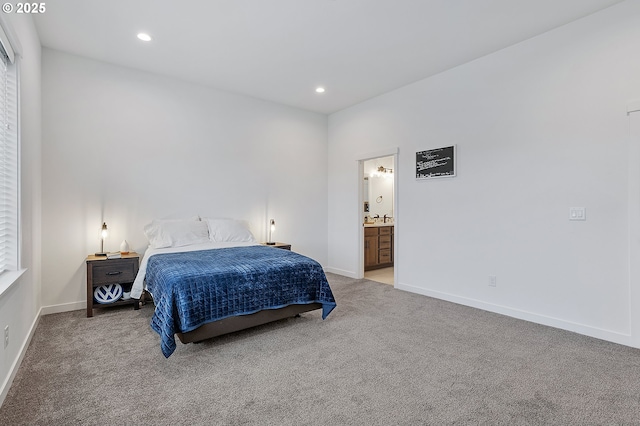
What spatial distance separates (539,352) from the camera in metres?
2.64

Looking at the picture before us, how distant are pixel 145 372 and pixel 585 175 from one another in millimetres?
4003

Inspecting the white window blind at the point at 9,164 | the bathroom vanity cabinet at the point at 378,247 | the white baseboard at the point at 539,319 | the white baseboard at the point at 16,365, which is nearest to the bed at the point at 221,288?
the white baseboard at the point at 16,365

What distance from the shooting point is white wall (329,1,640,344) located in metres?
2.86

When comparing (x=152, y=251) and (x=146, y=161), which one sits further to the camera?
(x=146, y=161)

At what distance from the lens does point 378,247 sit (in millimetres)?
6320

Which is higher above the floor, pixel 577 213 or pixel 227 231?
pixel 577 213

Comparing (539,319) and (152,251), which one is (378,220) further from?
(152,251)

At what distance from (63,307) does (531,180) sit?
521cm

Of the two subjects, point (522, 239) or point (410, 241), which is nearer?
point (522, 239)

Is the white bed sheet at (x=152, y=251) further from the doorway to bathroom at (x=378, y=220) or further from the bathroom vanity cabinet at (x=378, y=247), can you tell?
the bathroom vanity cabinet at (x=378, y=247)

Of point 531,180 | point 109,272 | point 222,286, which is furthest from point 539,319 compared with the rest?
point 109,272

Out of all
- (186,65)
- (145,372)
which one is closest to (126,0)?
(186,65)

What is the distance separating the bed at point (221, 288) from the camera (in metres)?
2.57

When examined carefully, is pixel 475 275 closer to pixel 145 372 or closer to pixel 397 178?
pixel 397 178
